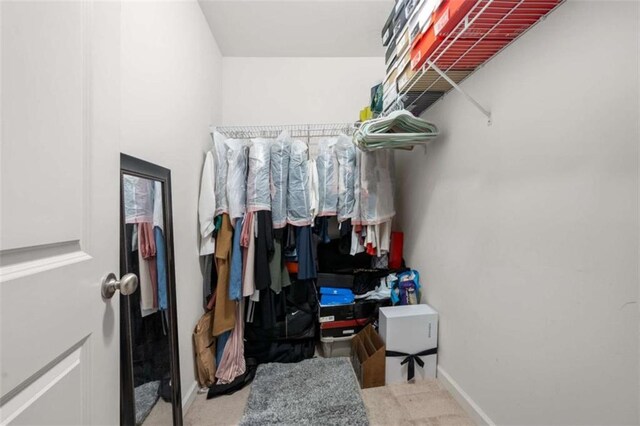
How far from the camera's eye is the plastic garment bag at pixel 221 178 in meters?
1.60

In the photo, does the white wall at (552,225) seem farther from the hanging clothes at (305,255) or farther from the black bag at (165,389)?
the black bag at (165,389)

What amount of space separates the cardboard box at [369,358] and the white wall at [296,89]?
180 cm

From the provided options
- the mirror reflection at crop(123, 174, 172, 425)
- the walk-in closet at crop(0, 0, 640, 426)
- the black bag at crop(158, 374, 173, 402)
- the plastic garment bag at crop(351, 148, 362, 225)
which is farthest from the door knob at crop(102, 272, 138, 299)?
the plastic garment bag at crop(351, 148, 362, 225)

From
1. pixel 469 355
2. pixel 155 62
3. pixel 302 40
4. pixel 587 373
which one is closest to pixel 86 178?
pixel 155 62

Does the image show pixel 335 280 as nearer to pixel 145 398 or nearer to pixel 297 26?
pixel 145 398

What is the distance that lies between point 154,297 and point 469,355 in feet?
5.24

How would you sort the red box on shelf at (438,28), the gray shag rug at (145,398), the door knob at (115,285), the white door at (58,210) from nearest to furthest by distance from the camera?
1. the white door at (58,210)
2. the door knob at (115,285)
3. the red box on shelf at (438,28)
4. the gray shag rug at (145,398)

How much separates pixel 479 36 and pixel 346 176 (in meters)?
0.96

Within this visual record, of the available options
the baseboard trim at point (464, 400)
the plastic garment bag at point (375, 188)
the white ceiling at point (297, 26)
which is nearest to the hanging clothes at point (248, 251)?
the plastic garment bag at point (375, 188)

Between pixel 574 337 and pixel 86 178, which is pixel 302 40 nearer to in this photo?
pixel 86 178

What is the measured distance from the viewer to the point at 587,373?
0.78 metres

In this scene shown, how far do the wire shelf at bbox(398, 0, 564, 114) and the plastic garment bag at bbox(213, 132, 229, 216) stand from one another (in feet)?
3.85

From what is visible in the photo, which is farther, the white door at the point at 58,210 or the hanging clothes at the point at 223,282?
the hanging clothes at the point at 223,282

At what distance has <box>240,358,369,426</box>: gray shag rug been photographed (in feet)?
4.32
